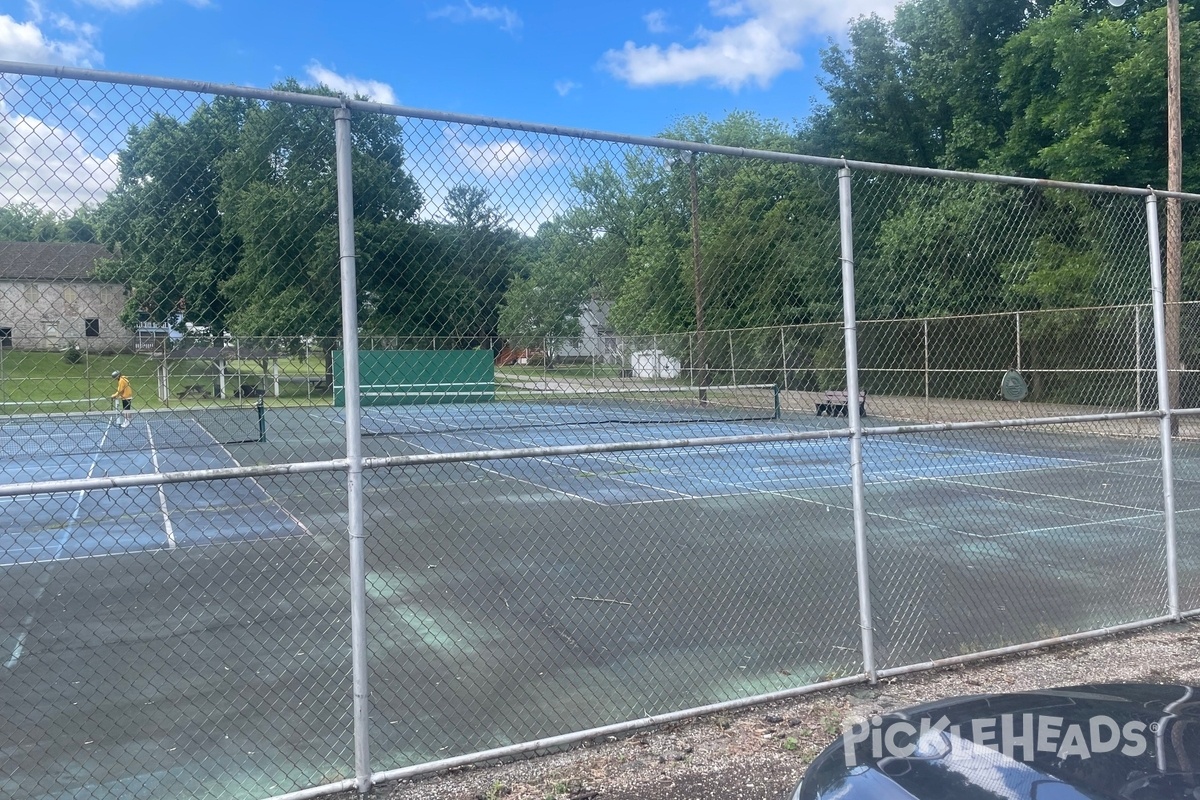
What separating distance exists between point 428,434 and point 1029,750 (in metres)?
4.49

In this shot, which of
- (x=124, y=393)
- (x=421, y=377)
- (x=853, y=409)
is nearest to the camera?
(x=124, y=393)

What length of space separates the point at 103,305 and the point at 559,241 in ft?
6.59

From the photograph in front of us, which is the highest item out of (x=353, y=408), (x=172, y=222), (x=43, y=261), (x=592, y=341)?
(x=172, y=222)

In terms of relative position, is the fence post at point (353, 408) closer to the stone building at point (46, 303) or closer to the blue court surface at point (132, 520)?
the stone building at point (46, 303)

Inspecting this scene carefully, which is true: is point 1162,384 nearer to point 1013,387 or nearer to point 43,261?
point 43,261

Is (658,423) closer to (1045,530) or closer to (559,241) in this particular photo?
(559,241)

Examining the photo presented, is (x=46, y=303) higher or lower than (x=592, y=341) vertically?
higher

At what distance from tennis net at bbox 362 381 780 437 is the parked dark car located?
86.1 inches

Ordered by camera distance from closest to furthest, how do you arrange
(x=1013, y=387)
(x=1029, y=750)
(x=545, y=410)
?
1. (x=1029, y=750)
2. (x=545, y=410)
3. (x=1013, y=387)

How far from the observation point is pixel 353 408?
367cm

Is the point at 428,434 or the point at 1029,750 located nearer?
the point at 1029,750

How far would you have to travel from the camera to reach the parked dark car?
222 cm

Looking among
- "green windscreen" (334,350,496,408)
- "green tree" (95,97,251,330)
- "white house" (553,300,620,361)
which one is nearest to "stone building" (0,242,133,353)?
"green tree" (95,97,251,330)

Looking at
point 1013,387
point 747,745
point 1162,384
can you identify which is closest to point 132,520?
point 747,745
